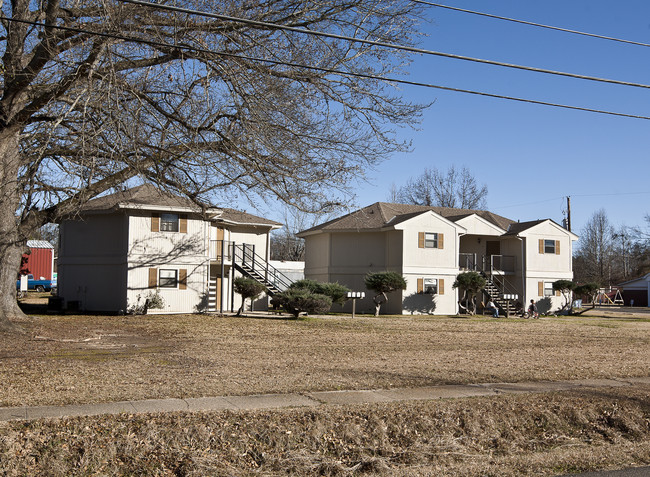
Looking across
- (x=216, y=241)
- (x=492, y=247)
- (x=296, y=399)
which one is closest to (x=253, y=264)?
(x=216, y=241)

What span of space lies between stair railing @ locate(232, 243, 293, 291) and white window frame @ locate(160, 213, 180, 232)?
321 centimetres

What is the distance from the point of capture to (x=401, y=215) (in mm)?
38375

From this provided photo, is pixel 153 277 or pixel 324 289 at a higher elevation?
pixel 153 277

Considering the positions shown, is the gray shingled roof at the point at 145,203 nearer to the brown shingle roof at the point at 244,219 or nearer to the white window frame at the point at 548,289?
the brown shingle roof at the point at 244,219

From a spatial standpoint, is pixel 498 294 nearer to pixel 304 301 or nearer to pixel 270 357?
pixel 304 301

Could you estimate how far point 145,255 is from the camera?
99.2ft

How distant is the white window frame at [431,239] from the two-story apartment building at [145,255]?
9.64 meters

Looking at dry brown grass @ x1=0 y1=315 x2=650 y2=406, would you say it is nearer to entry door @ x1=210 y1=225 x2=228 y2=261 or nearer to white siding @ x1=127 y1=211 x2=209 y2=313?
white siding @ x1=127 y1=211 x2=209 y2=313

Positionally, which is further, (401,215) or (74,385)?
(401,215)

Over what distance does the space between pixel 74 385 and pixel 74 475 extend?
3810 millimetres

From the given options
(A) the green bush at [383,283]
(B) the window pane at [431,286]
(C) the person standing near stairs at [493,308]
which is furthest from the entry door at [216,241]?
(C) the person standing near stairs at [493,308]

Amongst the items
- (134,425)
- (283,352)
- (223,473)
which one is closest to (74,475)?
(134,425)

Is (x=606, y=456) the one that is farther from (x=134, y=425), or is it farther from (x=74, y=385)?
(x=74, y=385)

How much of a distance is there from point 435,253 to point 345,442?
30.0 meters
